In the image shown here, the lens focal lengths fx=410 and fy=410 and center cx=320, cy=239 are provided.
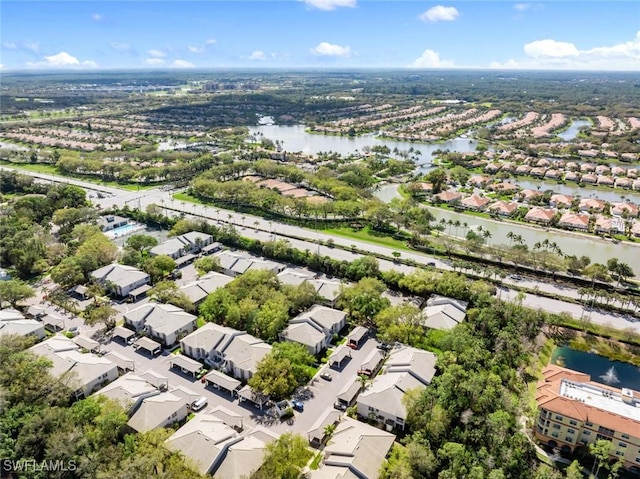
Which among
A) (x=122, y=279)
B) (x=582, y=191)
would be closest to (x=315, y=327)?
(x=122, y=279)

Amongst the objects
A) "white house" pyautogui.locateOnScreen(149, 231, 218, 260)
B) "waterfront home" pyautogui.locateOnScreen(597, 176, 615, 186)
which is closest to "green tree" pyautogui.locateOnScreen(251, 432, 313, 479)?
"white house" pyautogui.locateOnScreen(149, 231, 218, 260)

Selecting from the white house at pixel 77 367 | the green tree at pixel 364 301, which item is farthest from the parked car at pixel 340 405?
the white house at pixel 77 367

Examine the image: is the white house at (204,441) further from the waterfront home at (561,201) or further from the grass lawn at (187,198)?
the waterfront home at (561,201)

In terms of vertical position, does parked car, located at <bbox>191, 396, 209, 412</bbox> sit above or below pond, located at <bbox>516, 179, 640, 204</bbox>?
below

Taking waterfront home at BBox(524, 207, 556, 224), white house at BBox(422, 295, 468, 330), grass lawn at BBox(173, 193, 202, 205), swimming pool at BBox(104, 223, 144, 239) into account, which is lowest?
white house at BBox(422, 295, 468, 330)

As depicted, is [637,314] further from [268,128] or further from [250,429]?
[268,128]

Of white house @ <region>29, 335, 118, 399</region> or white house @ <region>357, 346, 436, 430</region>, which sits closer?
white house @ <region>357, 346, 436, 430</region>

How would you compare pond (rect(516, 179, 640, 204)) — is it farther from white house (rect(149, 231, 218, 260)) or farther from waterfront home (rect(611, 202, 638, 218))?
white house (rect(149, 231, 218, 260))
